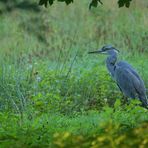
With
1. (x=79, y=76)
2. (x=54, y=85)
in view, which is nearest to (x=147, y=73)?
(x=79, y=76)

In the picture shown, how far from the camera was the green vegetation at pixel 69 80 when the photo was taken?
16.3 feet

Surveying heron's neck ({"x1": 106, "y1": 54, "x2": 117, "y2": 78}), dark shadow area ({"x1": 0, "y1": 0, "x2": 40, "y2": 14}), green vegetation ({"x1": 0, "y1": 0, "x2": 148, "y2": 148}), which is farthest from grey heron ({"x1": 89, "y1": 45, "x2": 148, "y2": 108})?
dark shadow area ({"x1": 0, "y1": 0, "x2": 40, "y2": 14})

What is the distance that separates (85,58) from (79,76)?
1.74 meters

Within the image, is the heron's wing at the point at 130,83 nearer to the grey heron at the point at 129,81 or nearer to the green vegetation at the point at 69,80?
the grey heron at the point at 129,81

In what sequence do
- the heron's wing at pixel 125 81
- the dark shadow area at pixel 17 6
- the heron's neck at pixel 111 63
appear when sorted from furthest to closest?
the heron's neck at pixel 111 63 → the heron's wing at pixel 125 81 → the dark shadow area at pixel 17 6

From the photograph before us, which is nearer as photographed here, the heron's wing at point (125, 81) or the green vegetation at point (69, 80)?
the green vegetation at point (69, 80)

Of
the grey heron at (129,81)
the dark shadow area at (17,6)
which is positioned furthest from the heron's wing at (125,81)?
the dark shadow area at (17,6)

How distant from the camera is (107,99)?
1110 centimetres

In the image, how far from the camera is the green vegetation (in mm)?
4953

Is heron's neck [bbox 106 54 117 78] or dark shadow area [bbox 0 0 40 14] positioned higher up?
dark shadow area [bbox 0 0 40 14]

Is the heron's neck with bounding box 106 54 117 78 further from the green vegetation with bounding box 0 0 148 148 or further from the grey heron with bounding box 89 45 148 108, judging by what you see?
the green vegetation with bounding box 0 0 148 148

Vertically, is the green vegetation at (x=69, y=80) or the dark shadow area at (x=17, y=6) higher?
the dark shadow area at (x=17, y=6)

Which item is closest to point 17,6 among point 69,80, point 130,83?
point 130,83

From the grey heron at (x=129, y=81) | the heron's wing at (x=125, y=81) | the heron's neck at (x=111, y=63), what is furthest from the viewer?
the heron's neck at (x=111, y=63)
